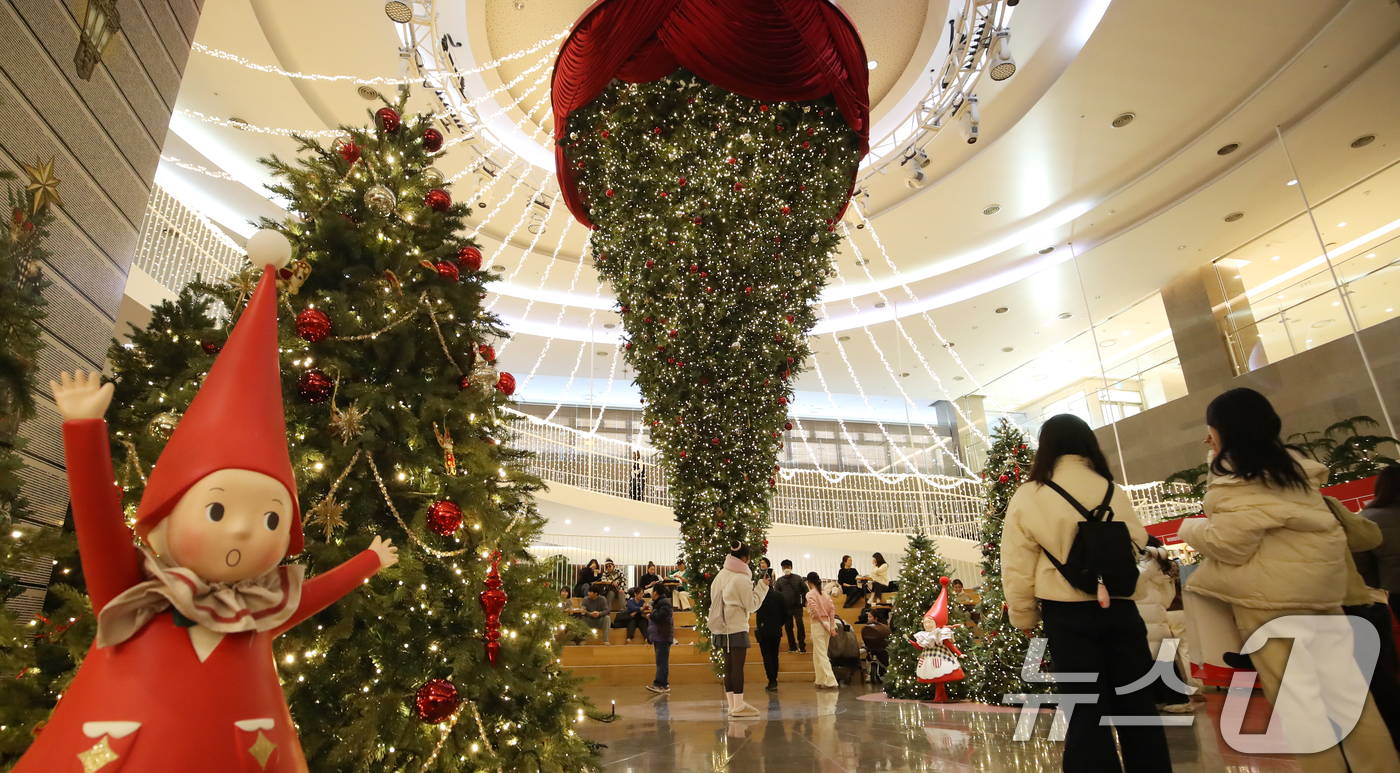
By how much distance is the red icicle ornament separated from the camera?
1.94m

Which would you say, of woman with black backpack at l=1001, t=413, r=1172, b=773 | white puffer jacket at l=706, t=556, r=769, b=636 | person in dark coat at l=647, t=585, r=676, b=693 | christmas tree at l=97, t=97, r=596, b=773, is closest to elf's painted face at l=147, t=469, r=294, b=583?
christmas tree at l=97, t=97, r=596, b=773

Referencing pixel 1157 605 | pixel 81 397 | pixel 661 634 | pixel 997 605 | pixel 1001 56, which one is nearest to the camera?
pixel 81 397

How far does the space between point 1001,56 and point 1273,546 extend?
5743mm

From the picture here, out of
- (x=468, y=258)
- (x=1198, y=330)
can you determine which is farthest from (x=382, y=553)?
(x=1198, y=330)

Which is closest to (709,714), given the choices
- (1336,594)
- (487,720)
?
(487,720)

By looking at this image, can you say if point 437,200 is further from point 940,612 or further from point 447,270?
point 940,612

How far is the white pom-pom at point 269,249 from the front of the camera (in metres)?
1.64

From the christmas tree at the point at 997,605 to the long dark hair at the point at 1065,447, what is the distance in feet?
9.31

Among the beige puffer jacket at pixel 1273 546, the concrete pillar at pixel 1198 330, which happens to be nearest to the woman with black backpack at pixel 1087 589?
the beige puffer jacket at pixel 1273 546

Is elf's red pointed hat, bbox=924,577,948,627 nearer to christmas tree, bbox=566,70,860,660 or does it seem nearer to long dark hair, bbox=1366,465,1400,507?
christmas tree, bbox=566,70,860,660

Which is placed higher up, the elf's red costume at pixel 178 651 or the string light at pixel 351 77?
the string light at pixel 351 77

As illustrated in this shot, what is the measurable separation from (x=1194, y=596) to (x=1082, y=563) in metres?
0.53

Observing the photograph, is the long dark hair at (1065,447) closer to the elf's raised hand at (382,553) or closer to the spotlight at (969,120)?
the elf's raised hand at (382,553)

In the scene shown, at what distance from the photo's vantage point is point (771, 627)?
6.30 meters
